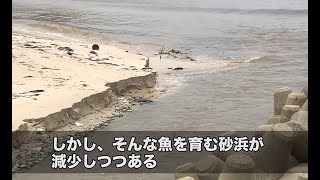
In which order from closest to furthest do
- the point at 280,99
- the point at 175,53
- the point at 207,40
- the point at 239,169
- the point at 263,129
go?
the point at 239,169, the point at 263,129, the point at 280,99, the point at 175,53, the point at 207,40

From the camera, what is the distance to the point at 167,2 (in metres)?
31.9

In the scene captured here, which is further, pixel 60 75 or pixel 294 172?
pixel 60 75

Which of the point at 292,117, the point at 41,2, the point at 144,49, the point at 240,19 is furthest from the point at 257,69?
the point at 41,2

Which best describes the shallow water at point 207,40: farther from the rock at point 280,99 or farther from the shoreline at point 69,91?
the rock at point 280,99

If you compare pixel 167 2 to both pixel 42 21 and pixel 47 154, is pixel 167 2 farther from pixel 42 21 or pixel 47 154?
pixel 47 154

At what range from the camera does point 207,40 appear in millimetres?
16609

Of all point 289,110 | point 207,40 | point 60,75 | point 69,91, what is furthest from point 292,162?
point 207,40

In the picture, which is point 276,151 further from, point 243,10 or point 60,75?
point 243,10

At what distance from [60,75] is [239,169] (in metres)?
5.14

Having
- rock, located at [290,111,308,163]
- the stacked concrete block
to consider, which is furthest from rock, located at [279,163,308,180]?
rock, located at [290,111,308,163]

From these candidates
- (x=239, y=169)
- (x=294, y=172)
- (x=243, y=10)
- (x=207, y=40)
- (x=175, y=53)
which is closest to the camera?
(x=239, y=169)

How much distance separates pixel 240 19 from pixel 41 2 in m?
11.3

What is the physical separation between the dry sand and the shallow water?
79 centimetres

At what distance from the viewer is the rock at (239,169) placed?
3982 mm
